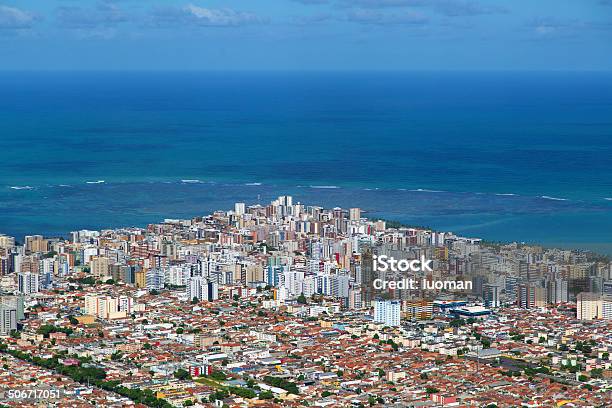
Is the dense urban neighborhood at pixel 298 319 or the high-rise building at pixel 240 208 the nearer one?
the dense urban neighborhood at pixel 298 319

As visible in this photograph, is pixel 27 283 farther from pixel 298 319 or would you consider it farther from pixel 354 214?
pixel 354 214

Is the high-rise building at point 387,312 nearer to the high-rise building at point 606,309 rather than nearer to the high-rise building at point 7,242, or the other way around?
the high-rise building at point 606,309

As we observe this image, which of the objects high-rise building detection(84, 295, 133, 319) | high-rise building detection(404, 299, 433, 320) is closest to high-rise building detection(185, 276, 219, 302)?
high-rise building detection(84, 295, 133, 319)

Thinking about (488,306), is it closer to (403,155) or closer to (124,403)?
(124,403)

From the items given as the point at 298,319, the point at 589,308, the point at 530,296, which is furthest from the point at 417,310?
the point at 589,308

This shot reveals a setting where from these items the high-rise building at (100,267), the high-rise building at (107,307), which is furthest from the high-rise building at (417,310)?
the high-rise building at (100,267)

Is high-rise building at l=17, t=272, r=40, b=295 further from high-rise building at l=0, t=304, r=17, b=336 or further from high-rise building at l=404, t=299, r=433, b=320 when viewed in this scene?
high-rise building at l=404, t=299, r=433, b=320
